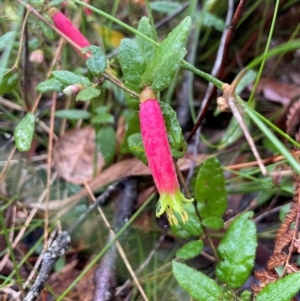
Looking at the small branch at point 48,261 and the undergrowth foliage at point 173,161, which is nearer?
the undergrowth foliage at point 173,161

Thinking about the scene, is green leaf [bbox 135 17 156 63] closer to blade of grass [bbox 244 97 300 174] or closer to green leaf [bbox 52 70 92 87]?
green leaf [bbox 52 70 92 87]

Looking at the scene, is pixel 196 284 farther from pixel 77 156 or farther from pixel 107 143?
pixel 77 156

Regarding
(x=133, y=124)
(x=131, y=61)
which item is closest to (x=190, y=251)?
(x=133, y=124)

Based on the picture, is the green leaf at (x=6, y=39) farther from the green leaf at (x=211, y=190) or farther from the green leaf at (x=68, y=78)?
the green leaf at (x=211, y=190)

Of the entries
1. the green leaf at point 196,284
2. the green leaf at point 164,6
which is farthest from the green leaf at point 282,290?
the green leaf at point 164,6

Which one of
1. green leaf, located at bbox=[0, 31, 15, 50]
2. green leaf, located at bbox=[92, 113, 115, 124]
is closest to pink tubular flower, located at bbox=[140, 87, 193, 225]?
green leaf, located at bbox=[0, 31, 15, 50]

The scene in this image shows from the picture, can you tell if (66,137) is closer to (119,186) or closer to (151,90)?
(119,186)

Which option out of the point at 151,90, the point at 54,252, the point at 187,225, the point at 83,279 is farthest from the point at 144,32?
the point at 83,279
